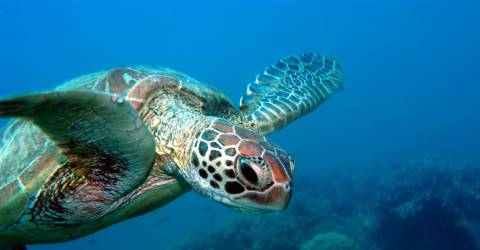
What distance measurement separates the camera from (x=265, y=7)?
113 meters

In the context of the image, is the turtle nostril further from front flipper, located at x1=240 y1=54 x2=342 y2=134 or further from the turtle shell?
front flipper, located at x1=240 y1=54 x2=342 y2=134

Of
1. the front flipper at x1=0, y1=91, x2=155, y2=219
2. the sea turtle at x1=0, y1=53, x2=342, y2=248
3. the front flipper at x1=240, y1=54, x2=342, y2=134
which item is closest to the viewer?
the front flipper at x1=0, y1=91, x2=155, y2=219

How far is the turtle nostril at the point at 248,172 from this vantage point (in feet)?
5.58

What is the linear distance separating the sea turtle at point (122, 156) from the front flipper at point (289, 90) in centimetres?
4

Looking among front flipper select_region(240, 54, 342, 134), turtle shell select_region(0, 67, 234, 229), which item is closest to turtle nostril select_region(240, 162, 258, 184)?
turtle shell select_region(0, 67, 234, 229)

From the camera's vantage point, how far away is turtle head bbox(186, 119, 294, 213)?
1.71 m

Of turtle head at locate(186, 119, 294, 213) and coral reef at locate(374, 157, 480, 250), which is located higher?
coral reef at locate(374, 157, 480, 250)

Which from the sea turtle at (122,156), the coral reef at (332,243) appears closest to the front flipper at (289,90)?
the sea turtle at (122,156)

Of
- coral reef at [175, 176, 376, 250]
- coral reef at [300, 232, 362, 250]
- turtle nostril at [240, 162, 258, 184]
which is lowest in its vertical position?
turtle nostril at [240, 162, 258, 184]

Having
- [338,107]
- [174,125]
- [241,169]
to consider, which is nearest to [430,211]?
[174,125]

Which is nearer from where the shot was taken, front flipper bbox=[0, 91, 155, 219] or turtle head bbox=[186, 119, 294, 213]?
front flipper bbox=[0, 91, 155, 219]

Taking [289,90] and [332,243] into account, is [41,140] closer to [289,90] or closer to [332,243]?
[289,90]

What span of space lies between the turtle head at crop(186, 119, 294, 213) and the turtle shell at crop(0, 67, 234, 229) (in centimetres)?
60

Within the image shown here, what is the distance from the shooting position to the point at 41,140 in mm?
2357
